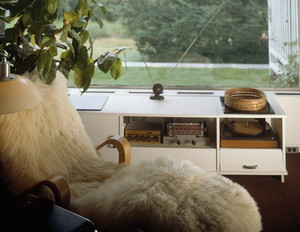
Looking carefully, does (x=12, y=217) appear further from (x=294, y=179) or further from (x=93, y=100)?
(x=294, y=179)

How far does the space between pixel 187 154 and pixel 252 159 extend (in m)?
0.45

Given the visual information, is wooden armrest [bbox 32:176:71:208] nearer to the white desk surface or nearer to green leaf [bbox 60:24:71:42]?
green leaf [bbox 60:24:71:42]

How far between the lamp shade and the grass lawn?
7.54ft

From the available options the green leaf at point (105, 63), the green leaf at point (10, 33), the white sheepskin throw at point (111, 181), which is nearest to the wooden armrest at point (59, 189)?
the white sheepskin throw at point (111, 181)

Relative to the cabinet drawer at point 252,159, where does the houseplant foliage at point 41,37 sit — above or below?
above

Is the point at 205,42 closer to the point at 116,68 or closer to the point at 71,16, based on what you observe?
the point at 116,68

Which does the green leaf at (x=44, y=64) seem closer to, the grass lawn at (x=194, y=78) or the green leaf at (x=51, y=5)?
the green leaf at (x=51, y=5)

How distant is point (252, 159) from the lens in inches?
129

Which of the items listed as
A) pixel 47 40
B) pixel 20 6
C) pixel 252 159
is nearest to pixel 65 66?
pixel 47 40

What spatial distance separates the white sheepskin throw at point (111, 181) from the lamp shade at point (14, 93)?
1.92 ft

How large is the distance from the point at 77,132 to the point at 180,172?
26.7 inches

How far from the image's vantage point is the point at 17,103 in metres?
1.62

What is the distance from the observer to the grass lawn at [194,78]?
A: 3930 mm

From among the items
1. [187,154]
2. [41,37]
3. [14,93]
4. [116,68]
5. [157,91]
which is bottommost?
[187,154]
